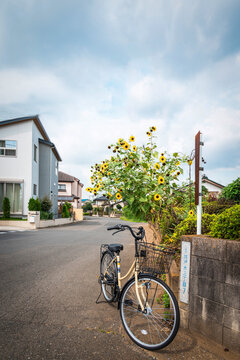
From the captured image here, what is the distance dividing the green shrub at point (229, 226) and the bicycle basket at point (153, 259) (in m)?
0.57

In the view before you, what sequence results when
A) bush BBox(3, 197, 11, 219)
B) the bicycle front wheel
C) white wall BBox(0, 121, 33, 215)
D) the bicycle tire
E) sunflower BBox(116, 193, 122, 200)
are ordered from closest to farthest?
1. the bicycle front wheel
2. the bicycle tire
3. sunflower BBox(116, 193, 122, 200)
4. bush BBox(3, 197, 11, 219)
5. white wall BBox(0, 121, 33, 215)

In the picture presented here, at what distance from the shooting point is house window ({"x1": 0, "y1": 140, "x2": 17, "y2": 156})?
20.0 metres

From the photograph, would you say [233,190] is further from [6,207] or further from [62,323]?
[62,323]

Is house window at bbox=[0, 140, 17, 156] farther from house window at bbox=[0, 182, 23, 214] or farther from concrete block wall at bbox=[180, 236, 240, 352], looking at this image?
concrete block wall at bbox=[180, 236, 240, 352]

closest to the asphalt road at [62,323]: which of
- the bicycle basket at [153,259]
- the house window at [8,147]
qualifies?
the bicycle basket at [153,259]

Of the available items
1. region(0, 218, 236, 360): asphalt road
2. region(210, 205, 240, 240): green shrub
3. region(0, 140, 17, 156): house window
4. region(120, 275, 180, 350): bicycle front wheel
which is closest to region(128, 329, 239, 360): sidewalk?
region(0, 218, 236, 360): asphalt road

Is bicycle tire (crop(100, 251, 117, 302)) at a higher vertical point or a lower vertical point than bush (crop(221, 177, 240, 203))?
lower

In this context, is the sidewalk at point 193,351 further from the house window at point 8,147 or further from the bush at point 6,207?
the house window at point 8,147

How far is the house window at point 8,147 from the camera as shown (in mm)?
20016

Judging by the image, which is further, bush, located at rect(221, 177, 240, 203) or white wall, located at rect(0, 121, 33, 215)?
white wall, located at rect(0, 121, 33, 215)

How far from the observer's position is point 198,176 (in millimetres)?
3059

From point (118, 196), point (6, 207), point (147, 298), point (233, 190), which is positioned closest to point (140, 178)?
point (118, 196)

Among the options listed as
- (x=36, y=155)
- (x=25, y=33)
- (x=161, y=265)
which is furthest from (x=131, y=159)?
(x=36, y=155)

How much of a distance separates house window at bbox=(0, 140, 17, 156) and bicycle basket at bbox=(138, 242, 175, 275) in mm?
19537
